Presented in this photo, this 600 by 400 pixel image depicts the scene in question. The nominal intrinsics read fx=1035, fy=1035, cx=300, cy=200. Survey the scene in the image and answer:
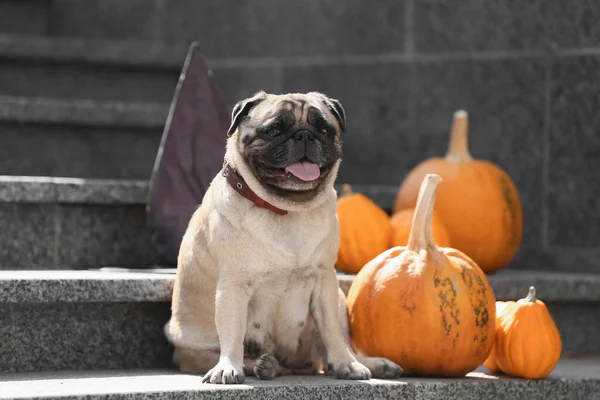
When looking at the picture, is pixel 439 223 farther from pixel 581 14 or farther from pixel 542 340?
pixel 581 14

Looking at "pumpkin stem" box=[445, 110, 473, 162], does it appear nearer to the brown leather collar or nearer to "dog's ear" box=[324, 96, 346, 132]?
"dog's ear" box=[324, 96, 346, 132]

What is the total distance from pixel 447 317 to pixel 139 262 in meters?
1.43

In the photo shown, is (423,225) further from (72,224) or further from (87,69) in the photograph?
(87,69)

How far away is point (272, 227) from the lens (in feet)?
10.7

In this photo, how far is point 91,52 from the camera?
215 inches

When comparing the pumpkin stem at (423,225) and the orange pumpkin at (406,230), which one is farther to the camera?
the orange pumpkin at (406,230)

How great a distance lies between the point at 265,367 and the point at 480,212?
160 centimetres

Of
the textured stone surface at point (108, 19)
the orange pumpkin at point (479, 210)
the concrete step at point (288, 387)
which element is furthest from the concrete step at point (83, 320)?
the textured stone surface at point (108, 19)

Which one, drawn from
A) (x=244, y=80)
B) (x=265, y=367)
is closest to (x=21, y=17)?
(x=244, y=80)

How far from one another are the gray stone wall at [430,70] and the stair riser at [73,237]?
1.59 m

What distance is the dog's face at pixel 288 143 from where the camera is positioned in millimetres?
3162

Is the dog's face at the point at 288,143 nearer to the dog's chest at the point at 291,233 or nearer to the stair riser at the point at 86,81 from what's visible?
the dog's chest at the point at 291,233

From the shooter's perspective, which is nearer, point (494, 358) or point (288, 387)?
point (288, 387)

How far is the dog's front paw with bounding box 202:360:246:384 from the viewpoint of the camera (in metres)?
3.05
